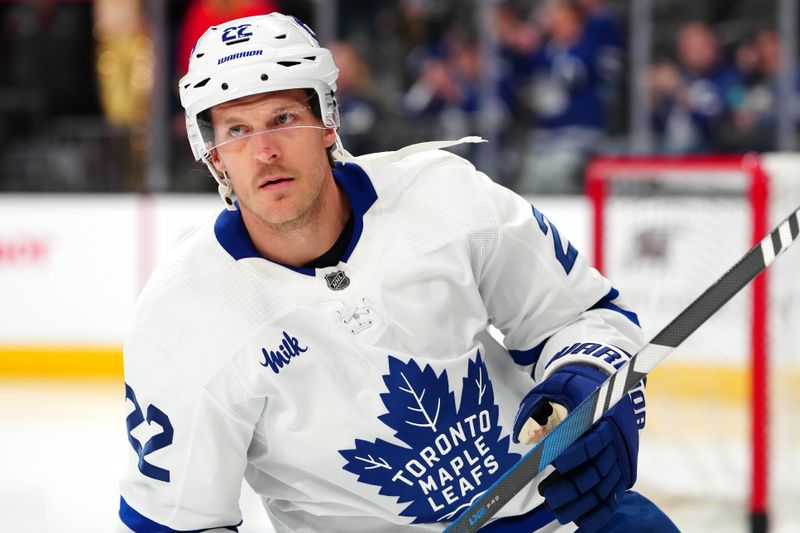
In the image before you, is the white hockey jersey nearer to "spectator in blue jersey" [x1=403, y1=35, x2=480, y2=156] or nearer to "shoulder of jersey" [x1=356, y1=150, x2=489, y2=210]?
"shoulder of jersey" [x1=356, y1=150, x2=489, y2=210]

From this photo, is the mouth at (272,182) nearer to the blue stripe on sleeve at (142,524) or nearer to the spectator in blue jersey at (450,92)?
the blue stripe on sleeve at (142,524)

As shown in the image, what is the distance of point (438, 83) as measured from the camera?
5527 millimetres

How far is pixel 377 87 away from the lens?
5621mm

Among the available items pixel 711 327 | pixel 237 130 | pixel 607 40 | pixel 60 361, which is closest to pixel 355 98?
pixel 607 40

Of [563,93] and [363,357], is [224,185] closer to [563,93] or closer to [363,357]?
[363,357]

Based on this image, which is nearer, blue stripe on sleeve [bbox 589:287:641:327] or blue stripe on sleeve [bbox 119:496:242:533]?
blue stripe on sleeve [bbox 119:496:242:533]

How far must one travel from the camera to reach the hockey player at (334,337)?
1.69 meters

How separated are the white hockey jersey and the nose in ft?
0.42

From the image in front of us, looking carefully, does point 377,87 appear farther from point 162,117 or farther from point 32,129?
point 32,129

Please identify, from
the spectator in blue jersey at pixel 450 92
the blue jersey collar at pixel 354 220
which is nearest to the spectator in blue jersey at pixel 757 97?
the spectator in blue jersey at pixel 450 92

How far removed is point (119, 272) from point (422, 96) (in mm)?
1472

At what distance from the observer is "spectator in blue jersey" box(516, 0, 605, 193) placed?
526 centimetres

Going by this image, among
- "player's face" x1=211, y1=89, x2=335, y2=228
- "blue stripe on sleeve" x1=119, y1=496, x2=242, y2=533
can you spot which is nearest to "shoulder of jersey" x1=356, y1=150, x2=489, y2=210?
"player's face" x1=211, y1=89, x2=335, y2=228

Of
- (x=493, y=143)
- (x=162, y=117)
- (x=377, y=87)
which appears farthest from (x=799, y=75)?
(x=162, y=117)
